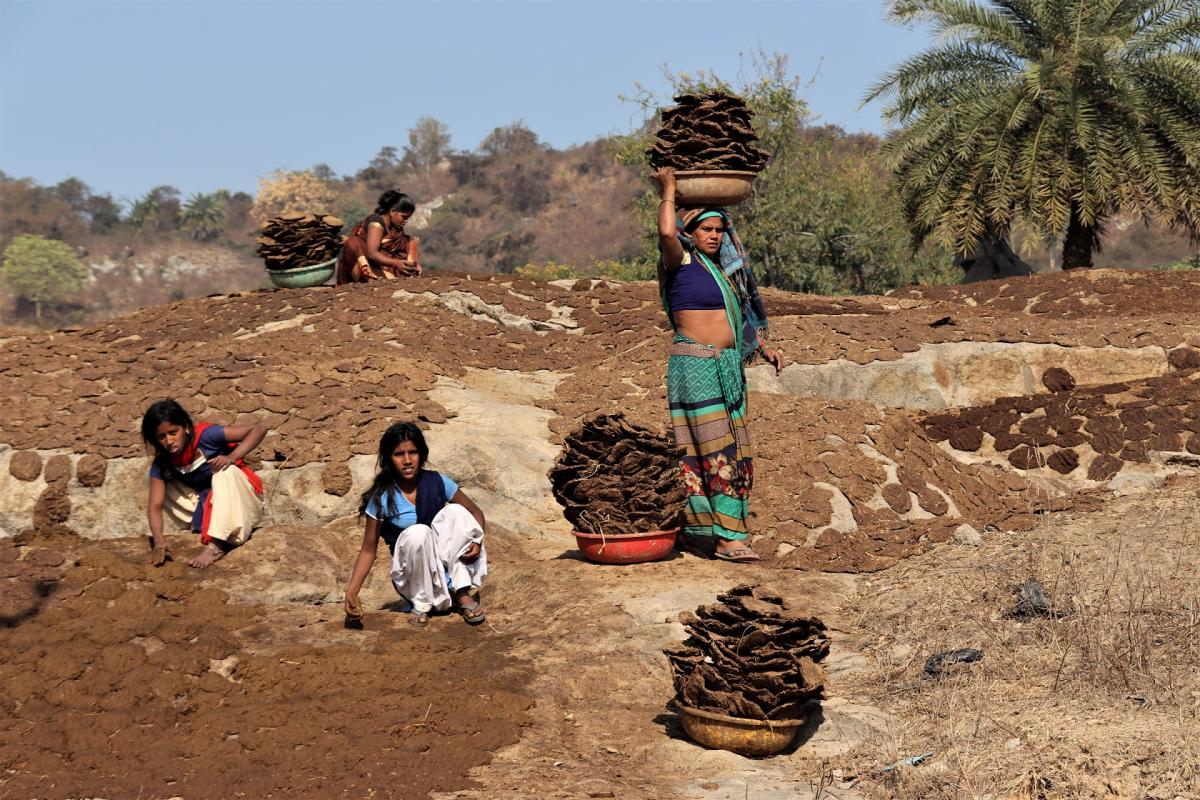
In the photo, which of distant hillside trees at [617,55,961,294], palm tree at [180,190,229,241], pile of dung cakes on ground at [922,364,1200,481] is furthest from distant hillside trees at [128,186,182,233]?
pile of dung cakes on ground at [922,364,1200,481]

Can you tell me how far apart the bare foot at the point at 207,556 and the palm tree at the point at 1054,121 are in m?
12.5

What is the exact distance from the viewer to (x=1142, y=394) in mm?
9914

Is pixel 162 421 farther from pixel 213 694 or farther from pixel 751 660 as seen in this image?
pixel 751 660

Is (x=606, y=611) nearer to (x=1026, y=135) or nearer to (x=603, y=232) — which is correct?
(x=1026, y=135)

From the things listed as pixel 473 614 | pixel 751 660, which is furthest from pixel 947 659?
pixel 473 614

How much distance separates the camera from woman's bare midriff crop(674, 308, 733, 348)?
23.3 ft

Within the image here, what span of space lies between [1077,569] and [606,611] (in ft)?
8.25

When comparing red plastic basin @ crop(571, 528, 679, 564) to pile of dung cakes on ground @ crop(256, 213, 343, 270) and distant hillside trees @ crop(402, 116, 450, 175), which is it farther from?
distant hillside trees @ crop(402, 116, 450, 175)

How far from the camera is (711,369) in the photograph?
23.2ft

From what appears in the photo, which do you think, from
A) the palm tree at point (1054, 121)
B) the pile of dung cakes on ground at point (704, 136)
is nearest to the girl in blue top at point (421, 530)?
the pile of dung cakes on ground at point (704, 136)

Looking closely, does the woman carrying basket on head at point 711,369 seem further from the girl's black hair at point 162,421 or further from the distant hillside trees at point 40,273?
the distant hillside trees at point 40,273

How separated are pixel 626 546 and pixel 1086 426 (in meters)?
4.45

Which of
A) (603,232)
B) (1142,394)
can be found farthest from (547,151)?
(1142,394)

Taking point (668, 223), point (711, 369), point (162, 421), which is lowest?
point (162, 421)
